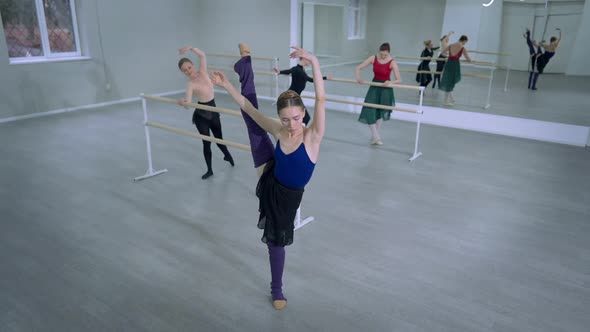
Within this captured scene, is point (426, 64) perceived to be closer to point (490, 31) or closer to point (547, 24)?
point (490, 31)

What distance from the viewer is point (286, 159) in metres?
2.04

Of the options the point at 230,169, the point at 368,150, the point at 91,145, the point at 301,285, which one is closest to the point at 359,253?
the point at 301,285

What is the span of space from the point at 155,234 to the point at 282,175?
1608 mm

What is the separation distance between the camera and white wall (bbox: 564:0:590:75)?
547 cm

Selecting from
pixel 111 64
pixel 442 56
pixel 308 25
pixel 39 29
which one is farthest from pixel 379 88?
pixel 39 29

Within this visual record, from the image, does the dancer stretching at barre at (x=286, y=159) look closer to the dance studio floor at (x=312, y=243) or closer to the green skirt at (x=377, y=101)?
the dance studio floor at (x=312, y=243)

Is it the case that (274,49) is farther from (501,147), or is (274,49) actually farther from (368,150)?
(501,147)

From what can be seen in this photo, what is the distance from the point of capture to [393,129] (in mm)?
6496

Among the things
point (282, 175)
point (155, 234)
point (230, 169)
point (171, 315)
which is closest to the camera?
point (282, 175)

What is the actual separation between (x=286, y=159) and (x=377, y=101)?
3604mm

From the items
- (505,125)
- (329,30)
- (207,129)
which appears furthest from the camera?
(329,30)

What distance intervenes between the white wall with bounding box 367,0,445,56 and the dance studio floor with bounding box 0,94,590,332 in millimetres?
2039

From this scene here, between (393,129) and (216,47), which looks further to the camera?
(216,47)

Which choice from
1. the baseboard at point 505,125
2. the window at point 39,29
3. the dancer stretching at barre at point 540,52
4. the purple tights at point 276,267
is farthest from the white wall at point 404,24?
the window at point 39,29
